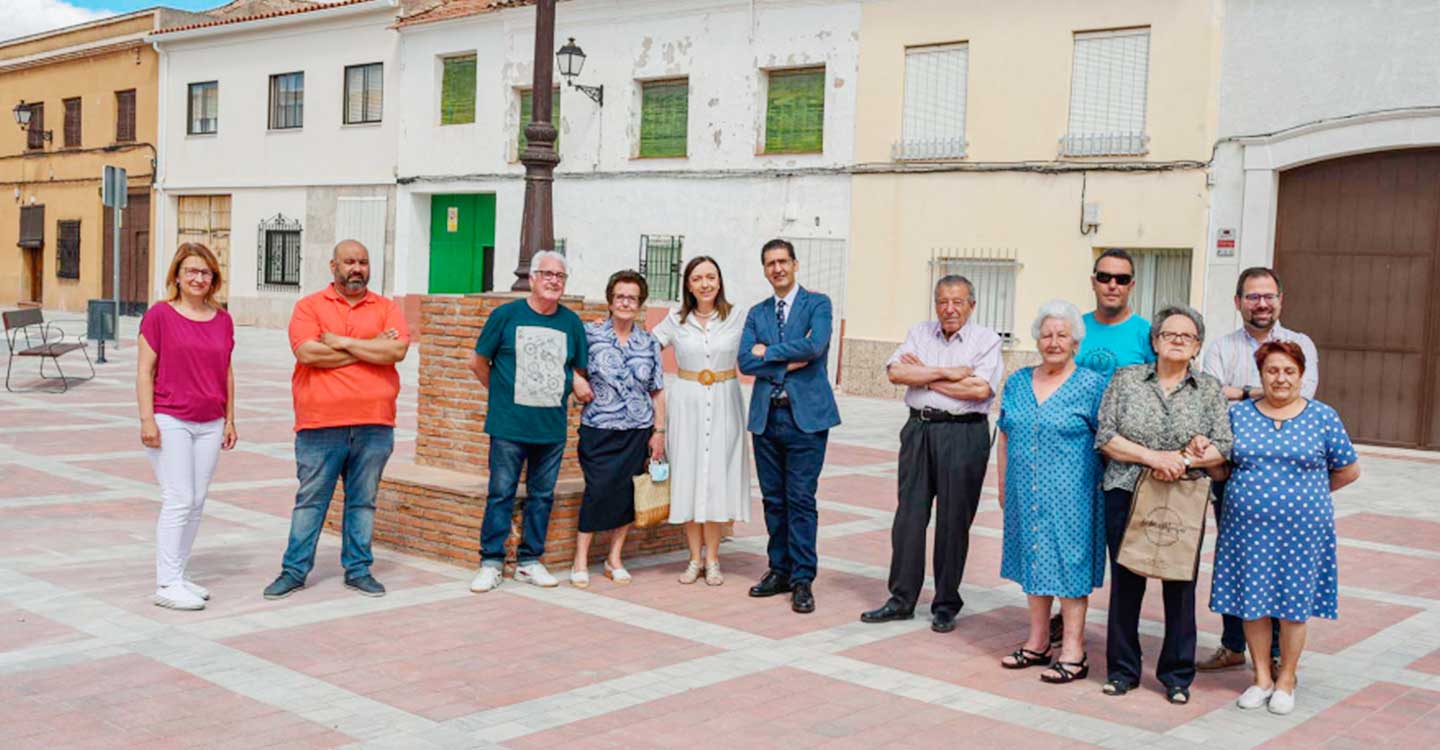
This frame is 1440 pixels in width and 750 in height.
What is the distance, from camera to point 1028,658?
5.95 metres

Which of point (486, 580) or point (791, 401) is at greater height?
point (791, 401)

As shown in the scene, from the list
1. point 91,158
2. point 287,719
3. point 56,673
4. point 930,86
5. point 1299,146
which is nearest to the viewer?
point 287,719

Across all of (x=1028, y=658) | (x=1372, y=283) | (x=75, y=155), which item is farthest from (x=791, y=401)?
(x=75, y=155)

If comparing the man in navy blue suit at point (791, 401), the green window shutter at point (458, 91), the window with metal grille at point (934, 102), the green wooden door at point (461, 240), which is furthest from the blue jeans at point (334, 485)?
the green window shutter at point (458, 91)

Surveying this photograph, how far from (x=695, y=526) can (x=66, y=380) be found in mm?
12202

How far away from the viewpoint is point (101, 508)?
28.8 ft

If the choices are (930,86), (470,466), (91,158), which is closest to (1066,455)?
(470,466)

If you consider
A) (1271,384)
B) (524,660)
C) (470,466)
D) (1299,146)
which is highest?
(1299,146)

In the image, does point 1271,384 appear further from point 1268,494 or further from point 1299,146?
point 1299,146

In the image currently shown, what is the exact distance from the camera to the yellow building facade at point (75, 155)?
1248 inches

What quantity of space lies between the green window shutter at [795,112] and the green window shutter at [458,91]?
21.4 ft

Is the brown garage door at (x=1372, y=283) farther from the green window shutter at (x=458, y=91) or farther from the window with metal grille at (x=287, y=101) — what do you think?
the window with metal grille at (x=287, y=101)

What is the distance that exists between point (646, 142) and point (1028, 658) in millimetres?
17381

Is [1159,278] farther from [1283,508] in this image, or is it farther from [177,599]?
[177,599]
